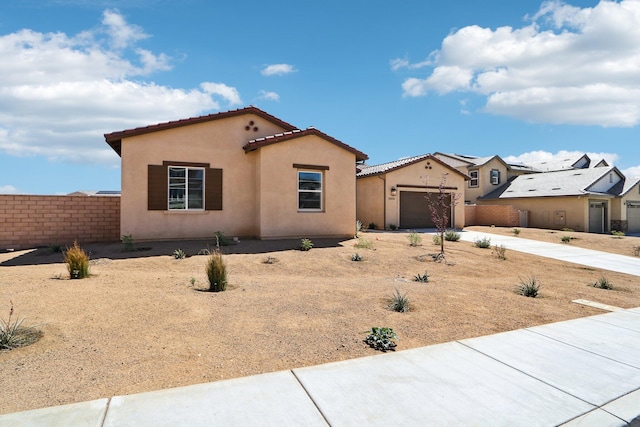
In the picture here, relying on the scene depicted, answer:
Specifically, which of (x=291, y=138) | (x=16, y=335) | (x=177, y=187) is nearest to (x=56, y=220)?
(x=177, y=187)

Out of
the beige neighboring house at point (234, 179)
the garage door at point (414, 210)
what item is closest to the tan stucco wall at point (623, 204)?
the garage door at point (414, 210)

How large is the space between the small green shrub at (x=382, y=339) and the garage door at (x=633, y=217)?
3566 centimetres

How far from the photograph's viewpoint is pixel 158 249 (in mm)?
11875

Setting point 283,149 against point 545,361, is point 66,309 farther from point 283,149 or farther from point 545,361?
point 283,149

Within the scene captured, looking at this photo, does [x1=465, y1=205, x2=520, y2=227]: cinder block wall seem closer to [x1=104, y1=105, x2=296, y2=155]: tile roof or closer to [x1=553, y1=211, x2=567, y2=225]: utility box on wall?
[x1=553, y1=211, x2=567, y2=225]: utility box on wall

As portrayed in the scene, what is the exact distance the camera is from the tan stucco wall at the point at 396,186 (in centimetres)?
2270

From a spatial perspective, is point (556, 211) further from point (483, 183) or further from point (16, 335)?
point (16, 335)

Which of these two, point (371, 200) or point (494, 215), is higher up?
point (371, 200)

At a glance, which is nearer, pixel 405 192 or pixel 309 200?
pixel 309 200

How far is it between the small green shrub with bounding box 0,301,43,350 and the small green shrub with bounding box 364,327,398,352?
13.4 feet

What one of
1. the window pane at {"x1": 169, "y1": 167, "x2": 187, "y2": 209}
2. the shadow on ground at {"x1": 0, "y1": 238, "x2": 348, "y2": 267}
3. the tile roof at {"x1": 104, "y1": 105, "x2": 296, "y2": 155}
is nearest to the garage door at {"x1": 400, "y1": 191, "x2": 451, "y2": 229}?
the shadow on ground at {"x1": 0, "y1": 238, "x2": 348, "y2": 267}

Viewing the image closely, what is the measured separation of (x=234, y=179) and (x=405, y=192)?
12.6 metres

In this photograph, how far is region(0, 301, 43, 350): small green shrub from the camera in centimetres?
423

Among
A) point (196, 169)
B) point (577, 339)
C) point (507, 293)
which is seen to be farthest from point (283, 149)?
point (577, 339)
